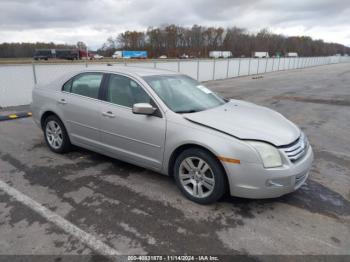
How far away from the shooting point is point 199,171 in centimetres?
317

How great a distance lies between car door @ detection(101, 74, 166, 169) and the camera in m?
3.42

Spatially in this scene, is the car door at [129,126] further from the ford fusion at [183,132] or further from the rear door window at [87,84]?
the rear door window at [87,84]

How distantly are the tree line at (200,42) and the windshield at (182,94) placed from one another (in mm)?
Result: 93900

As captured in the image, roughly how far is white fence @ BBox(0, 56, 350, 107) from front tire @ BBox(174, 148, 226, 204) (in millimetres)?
2250

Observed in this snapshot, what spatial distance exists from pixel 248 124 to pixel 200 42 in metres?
108

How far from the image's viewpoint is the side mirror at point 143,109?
10.8 ft

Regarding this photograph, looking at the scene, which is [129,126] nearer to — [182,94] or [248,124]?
[182,94]

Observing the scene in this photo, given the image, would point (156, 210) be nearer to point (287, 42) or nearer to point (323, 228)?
point (323, 228)

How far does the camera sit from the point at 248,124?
3.19 meters

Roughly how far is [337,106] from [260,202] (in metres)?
9.08

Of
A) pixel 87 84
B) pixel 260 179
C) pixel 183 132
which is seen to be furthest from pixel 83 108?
pixel 260 179

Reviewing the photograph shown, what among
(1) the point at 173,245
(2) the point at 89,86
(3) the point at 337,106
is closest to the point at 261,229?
(1) the point at 173,245

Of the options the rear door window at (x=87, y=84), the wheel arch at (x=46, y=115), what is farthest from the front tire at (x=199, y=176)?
the wheel arch at (x=46, y=115)

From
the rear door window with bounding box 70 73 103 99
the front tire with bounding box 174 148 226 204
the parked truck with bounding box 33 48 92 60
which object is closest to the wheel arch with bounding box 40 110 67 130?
the rear door window with bounding box 70 73 103 99
